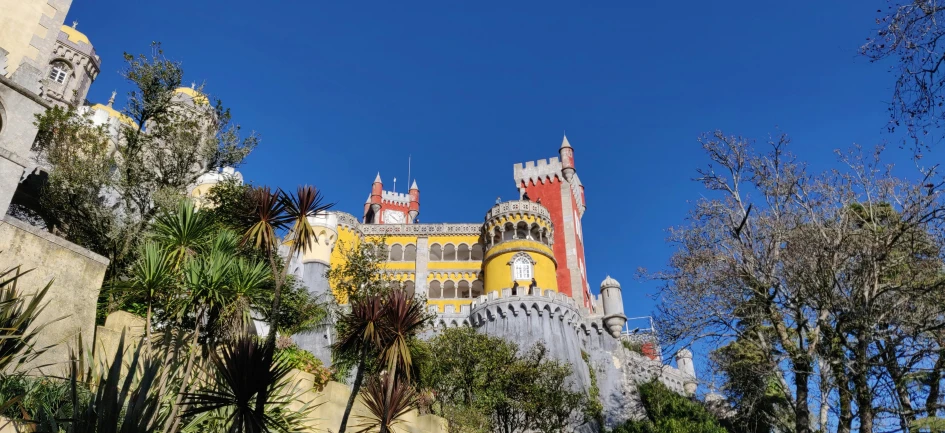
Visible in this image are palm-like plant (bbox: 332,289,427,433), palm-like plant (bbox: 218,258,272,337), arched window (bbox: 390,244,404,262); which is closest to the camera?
palm-like plant (bbox: 218,258,272,337)

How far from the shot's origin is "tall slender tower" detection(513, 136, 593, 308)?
47.2 metres

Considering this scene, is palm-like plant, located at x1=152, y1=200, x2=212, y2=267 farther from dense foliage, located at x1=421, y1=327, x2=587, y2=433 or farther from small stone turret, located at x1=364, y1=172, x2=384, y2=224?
small stone turret, located at x1=364, y1=172, x2=384, y2=224

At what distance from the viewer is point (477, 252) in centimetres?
5194

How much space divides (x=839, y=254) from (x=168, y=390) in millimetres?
15791

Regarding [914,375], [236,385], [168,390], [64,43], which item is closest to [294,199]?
[168,390]

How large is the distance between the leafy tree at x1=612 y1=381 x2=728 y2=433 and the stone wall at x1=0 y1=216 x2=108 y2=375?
72.1 feet

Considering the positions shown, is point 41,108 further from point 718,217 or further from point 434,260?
point 434,260

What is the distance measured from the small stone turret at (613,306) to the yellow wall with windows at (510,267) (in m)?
3.50

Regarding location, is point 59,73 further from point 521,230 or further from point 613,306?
A: point 613,306

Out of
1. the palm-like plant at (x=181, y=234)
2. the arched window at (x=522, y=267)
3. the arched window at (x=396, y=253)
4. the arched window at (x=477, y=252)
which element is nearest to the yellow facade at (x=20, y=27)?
the palm-like plant at (x=181, y=234)

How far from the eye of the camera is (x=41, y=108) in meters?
18.4

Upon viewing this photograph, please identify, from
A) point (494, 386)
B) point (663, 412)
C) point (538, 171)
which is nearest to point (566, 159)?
point (538, 171)

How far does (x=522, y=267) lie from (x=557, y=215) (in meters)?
11.8

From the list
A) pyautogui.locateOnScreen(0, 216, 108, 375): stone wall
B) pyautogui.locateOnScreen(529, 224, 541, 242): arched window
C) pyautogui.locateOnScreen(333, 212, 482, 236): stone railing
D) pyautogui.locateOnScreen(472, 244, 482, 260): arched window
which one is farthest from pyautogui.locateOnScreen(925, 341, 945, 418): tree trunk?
pyautogui.locateOnScreen(333, 212, 482, 236): stone railing
